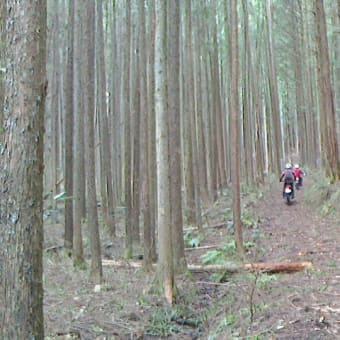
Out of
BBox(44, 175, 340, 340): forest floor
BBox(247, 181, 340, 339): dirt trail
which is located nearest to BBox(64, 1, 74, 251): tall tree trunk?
BBox(44, 175, 340, 340): forest floor

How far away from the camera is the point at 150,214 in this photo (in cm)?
1066

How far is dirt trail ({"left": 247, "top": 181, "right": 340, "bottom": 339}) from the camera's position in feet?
18.9

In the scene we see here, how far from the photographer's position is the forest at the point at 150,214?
4098mm

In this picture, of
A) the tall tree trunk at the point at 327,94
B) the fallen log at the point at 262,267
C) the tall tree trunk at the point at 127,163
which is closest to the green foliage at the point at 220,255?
the fallen log at the point at 262,267

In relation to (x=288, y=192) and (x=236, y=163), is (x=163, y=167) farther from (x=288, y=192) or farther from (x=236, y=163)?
(x=288, y=192)

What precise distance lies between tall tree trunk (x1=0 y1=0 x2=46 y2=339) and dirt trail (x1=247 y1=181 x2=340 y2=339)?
291cm

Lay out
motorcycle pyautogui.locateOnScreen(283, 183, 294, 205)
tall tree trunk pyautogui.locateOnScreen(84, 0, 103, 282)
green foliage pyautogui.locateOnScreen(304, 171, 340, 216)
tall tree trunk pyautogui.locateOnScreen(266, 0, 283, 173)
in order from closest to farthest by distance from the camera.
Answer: tall tree trunk pyautogui.locateOnScreen(84, 0, 103, 282) → green foliage pyautogui.locateOnScreen(304, 171, 340, 216) → motorcycle pyautogui.locateOnScreen(283, 183, 294, 205) → tall tree trunk pyautogui.locateOnScreen(266, 0, 283, 173)

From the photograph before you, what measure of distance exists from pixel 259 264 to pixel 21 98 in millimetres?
6789

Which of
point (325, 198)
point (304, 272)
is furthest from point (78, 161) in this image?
point (325, 198)

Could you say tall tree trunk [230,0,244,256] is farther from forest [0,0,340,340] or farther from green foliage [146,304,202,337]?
green foliage [146,304,202,337]

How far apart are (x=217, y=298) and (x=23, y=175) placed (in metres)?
5.32

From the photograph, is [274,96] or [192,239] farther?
[274,96]

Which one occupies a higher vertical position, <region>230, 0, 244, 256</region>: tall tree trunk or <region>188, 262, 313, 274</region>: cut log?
<region>230, 0, 244, 256</region>: tall tree trunk

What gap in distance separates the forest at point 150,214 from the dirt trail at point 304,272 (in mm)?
34
